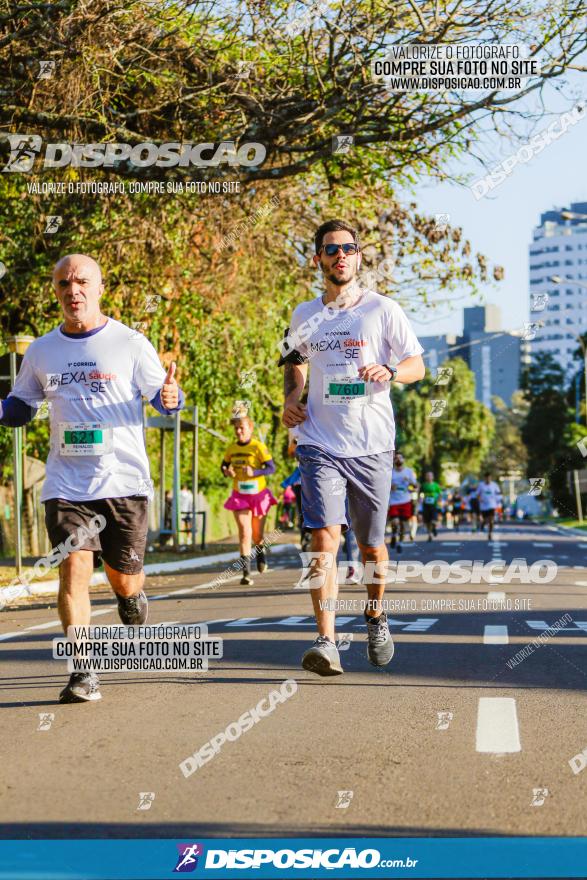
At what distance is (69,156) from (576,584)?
25.4 feet

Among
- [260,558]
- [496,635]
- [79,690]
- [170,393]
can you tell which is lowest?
[260,558]

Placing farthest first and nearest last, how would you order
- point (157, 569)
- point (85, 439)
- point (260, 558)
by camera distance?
point (157, 569) → point (260, 558) → point (85, 439)

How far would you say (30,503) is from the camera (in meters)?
26.8

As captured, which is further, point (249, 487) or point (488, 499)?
point (488, 499)

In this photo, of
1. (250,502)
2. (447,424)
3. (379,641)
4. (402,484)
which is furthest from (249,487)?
(447,424)

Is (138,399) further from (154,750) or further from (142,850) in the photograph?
(142,850)

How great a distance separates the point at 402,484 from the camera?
2720 cm

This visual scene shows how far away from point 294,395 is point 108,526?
116 centimetres

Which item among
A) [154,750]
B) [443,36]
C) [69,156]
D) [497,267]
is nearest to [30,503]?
[497,267]

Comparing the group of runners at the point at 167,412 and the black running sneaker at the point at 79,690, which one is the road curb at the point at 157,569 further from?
the black running sneaker at the point at 79,690

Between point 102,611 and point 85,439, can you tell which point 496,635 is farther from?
point 102,611

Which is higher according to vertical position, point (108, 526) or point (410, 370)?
point (410, 370)

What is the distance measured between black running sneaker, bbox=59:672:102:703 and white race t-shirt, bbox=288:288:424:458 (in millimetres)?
1620

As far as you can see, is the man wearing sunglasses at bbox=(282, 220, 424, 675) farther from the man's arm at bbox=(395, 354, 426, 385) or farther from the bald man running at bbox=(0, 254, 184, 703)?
the bald man running at bbox=(0, 254, 184, 703)
